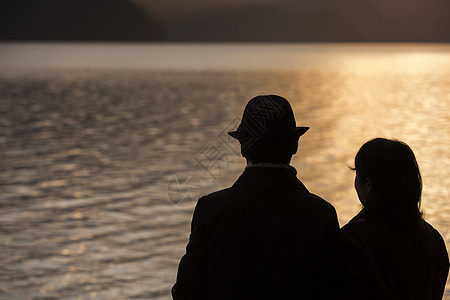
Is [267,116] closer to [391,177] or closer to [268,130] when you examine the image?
[268,130]

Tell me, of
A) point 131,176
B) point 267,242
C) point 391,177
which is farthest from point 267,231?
point 131,176

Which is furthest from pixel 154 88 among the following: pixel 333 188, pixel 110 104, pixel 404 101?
pixel 333 188

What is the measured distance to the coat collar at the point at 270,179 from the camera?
247 cm

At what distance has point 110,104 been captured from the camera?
3809 centimetres

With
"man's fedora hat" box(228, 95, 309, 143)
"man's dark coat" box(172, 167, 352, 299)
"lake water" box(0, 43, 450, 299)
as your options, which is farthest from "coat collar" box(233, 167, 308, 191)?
"lake water" box(0, 43, 450, 299)

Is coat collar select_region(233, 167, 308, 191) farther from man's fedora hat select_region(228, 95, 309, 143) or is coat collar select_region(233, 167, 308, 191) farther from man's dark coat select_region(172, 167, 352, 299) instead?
man's fedora hat select_region(228, 95, 309, 143)

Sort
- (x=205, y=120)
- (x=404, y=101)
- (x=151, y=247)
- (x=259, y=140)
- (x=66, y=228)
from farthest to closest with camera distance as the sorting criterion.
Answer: (x=404, y=101)
(x=205, y=120)
(x=66, y=228)
(x=151, y=247)
(x=259, y=140)

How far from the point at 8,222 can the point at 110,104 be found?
26.1m

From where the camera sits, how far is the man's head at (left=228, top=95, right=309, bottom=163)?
243cm

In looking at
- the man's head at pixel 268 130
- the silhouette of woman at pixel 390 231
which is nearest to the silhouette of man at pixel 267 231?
the man's head at pixel 268 130

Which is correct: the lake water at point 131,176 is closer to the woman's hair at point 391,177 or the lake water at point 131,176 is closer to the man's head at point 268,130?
the man's head at point 268,130

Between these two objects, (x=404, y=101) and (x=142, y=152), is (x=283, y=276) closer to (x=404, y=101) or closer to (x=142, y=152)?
(x=142, y=152)

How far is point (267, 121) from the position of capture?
243cm

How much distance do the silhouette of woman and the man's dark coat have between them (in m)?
0.19
